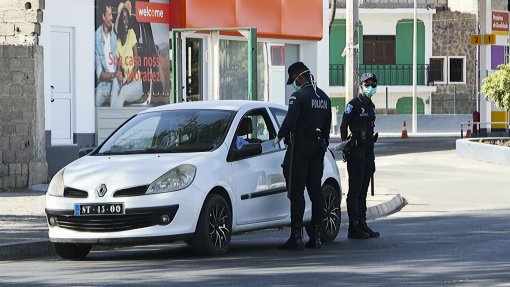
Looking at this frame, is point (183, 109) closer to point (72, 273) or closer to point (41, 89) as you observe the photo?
point (72, 273)

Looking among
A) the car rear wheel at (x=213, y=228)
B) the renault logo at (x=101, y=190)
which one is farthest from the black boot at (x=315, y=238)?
the renault logo at (x=101, y=190)

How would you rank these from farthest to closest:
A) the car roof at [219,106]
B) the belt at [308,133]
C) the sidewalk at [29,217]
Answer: the car roof at [219,106]
the belt at [308,133]
the sidewalk at [29,217]

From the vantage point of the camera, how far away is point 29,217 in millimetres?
18719

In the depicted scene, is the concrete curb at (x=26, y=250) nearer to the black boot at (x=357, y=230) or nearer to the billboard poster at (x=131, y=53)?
the black boot at (x=357, y=230)

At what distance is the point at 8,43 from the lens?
25.1 meters

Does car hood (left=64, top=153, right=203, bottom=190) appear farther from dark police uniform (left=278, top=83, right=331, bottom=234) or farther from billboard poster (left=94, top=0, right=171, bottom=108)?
billboard poster (left=94, top=0, right=171, bottom=108)

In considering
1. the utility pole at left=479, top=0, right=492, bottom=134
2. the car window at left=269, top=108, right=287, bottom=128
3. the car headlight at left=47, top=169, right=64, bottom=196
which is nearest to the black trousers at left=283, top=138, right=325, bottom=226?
the car window at left=269, top=108, right=287, bottom=128

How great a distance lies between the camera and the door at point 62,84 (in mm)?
27078

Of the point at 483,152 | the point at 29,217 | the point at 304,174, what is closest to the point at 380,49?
the point at 483,152

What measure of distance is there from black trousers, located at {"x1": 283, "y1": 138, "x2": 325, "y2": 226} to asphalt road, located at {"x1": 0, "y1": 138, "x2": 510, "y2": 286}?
45cm

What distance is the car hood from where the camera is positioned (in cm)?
1424

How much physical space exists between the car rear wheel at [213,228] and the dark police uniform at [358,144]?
101 inches

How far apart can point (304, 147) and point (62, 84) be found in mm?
12544

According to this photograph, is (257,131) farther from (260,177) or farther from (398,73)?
(398,73)
